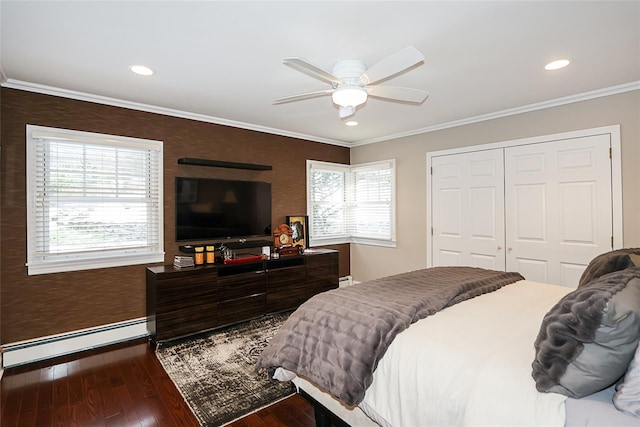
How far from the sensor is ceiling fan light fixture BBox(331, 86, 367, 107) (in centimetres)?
227

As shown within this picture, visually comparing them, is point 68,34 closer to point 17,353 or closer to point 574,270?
point 17,353

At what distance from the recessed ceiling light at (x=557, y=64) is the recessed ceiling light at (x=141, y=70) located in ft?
10.3

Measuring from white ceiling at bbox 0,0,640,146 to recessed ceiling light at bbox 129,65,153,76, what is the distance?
0.19 feet

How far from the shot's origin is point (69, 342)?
10.2 feet

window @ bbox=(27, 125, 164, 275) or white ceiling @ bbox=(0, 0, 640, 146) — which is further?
window @ bbox=(27, 125, 164, 275)

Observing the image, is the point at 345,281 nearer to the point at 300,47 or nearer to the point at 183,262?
the point at 183,262

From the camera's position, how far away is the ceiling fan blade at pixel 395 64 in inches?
72.0

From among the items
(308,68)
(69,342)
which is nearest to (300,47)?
(308,68)

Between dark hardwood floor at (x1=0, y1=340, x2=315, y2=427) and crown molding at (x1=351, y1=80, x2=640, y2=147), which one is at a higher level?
crown molding at (x1=351, y1=80, x2=640, y2=147)

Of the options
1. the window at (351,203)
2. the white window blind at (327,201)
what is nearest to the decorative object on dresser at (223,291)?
the white window blind at (327,201)

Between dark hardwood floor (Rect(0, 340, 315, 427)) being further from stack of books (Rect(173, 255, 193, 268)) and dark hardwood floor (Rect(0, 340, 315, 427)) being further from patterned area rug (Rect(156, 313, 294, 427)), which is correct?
stack of books (Rect(173, 255, 193, 268))

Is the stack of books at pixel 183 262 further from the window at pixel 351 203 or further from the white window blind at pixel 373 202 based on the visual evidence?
the white window blind at pixel 373 202

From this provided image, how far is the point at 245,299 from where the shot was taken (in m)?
3.77

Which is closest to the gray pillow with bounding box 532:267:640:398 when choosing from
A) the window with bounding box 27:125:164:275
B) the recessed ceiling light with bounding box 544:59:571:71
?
the recessed ceiling light with bounding box 544:59:571:71
